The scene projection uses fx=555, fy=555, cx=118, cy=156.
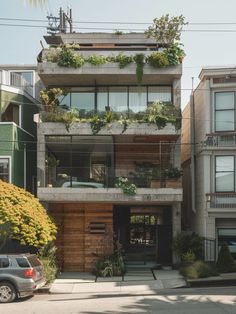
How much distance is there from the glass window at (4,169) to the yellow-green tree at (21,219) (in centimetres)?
344

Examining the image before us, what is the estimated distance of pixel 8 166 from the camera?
26.1 meters

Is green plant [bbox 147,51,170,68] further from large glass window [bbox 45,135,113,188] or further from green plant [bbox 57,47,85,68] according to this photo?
large glass window [bbox 45,135,113,188]

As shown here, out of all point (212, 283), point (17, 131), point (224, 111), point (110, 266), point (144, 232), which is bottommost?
point (212, 283)

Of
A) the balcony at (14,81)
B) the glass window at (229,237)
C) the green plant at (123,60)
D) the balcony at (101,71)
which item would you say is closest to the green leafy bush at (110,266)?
the glass window at (229,237)

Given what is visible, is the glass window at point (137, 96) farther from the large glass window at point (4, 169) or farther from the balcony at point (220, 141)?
the large glass window at point (4, 169)

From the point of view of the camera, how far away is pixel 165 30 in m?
27.6

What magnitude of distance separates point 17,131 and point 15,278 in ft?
32.6

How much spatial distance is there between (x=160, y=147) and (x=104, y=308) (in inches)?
494

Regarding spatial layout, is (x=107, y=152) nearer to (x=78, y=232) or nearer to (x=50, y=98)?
(x=50, y=98)

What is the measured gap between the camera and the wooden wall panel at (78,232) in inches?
1085

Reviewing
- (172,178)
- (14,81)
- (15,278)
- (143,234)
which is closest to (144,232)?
(143,234)

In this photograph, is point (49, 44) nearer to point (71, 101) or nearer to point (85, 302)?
point (71, 101)

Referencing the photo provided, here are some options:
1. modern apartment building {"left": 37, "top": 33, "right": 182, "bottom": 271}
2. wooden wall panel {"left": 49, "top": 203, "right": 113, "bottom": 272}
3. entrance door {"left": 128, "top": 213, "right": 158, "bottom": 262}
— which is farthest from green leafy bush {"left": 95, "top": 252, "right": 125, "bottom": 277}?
entrance door {"left": 128, "top": 213, "right": 158, "bottom": 262}

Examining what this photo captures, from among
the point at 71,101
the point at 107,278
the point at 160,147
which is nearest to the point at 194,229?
the point at 160,147
